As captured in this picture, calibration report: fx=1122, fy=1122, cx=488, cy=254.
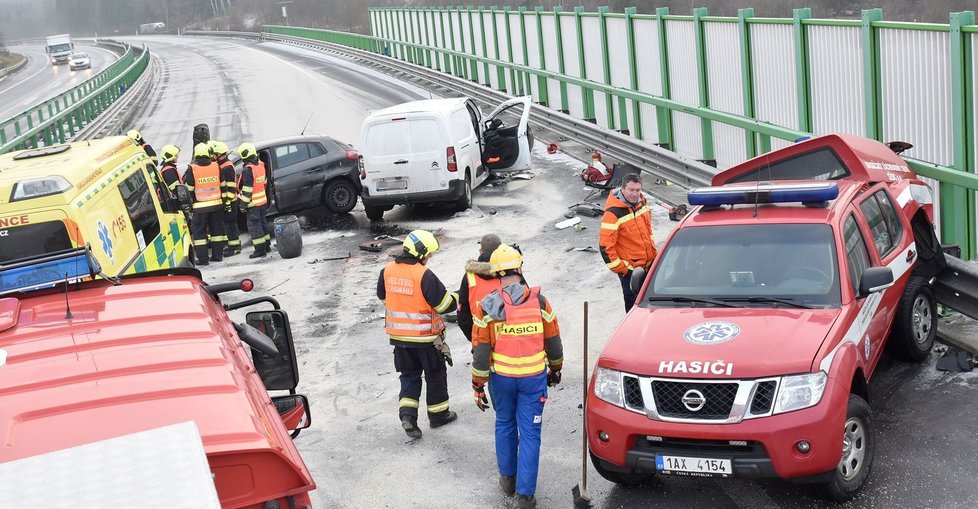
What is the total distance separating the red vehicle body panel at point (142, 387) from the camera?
4148mm

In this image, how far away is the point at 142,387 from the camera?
454 centimetres

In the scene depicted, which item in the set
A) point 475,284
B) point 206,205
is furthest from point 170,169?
point 475,284

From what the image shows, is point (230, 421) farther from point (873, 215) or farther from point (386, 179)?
point (386, 179)

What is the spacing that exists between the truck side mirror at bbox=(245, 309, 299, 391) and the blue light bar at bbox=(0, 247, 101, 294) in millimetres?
977

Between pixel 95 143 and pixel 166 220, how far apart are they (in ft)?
4.04

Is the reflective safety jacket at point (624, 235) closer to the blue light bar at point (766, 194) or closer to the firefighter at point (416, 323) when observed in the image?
the blue light bar at point (766, 194)

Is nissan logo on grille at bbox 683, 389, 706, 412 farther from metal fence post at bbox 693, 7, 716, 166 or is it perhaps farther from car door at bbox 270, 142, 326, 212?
car door at bbox 270, 142, 326, 212

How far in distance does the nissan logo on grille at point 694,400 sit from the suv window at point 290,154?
13.2 metres

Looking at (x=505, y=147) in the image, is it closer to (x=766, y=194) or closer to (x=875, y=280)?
(x=766, y=194)

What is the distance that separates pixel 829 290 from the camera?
25.1 ft

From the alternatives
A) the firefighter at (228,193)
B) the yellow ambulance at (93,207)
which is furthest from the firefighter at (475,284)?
A: the firefighter at (228,193)

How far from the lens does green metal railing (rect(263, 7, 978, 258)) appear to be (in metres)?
10.7

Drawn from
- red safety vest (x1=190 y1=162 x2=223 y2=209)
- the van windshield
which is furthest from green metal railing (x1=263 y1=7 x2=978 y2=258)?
the van windshield

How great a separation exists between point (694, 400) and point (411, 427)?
9.96 ft
